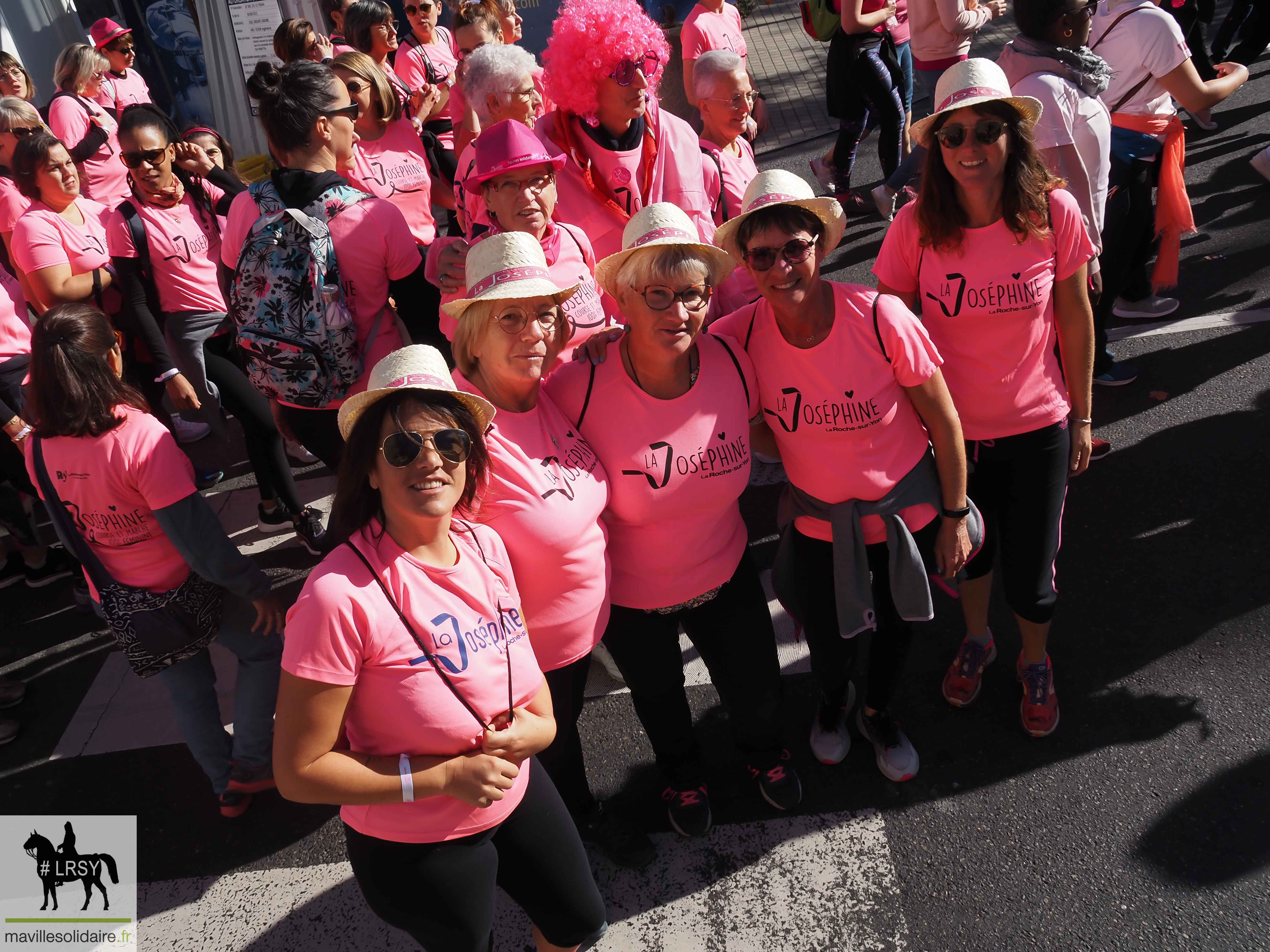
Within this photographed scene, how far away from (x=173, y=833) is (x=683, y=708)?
1.98 m

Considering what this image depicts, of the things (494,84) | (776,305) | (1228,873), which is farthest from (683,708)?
(494,84)

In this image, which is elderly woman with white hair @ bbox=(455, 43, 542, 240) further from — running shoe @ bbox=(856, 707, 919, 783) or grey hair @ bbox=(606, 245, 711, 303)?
running shoe @ bbox=(856, 707, 919, 783)

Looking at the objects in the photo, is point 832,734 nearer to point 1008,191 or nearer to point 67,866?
point 1008,191

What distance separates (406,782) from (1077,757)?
2275 millimetres

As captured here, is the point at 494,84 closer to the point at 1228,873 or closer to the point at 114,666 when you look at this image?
the point at 114,666

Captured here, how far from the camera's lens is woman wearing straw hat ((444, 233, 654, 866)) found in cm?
229

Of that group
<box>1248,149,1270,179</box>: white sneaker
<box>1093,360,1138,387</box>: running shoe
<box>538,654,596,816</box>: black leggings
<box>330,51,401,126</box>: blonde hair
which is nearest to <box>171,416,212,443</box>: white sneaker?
<box>330,51,401,126</box>: blonde hair

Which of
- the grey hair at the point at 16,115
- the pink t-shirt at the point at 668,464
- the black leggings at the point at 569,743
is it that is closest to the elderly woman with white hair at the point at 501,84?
the pink t-shirt at the point at 668,464

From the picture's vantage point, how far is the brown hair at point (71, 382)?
2.81 m

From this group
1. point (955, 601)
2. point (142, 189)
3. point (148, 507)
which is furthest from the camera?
point (142, 189)

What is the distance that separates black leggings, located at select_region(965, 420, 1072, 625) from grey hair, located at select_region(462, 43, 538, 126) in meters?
2.60

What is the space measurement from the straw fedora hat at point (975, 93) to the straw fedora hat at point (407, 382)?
62.0 inches

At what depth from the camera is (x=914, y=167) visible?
6723 mm

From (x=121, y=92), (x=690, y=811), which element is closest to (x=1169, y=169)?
(x=690, y=811)
